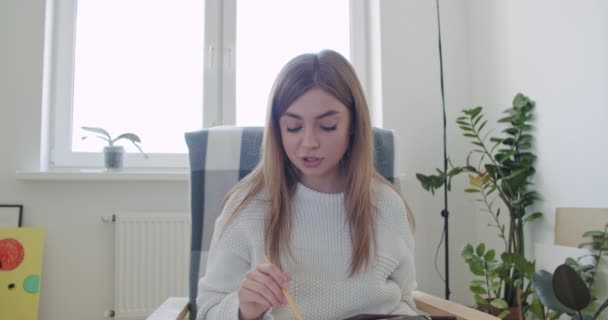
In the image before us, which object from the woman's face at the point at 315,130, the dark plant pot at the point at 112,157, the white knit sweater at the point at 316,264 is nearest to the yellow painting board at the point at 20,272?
the dark plant pot at the point at 112,157

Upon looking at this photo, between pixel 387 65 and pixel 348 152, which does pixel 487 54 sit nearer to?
pixel 387 65

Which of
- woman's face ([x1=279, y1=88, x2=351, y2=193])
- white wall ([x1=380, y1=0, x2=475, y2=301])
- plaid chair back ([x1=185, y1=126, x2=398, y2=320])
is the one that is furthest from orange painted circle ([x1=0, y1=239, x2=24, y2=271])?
white wall ([x1=380, y1=0, x2=475, y2=301])

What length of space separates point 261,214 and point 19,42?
1.38m

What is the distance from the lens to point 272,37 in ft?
6.88

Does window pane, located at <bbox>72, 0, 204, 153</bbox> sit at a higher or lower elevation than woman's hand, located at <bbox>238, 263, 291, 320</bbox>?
higher

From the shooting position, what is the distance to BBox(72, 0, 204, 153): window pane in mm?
1942

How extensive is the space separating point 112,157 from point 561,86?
1.60m

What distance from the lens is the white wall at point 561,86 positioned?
1306mm

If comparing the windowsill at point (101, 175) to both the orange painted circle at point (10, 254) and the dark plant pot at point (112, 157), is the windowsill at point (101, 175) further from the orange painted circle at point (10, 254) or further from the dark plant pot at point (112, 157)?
the orange painted circle at point (10, 254)

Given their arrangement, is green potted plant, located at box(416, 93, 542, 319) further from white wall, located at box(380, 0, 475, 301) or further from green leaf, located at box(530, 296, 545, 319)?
white wall, located at box(380, 0, 475, 301)

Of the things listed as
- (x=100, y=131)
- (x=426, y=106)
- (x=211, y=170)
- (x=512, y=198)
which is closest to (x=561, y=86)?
(x=512, y=198)

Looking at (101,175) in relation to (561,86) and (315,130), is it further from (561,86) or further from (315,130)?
(561,86)

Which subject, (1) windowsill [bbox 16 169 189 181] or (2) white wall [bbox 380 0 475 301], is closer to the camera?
(1) windowsill [bbox 16 169 189 181]

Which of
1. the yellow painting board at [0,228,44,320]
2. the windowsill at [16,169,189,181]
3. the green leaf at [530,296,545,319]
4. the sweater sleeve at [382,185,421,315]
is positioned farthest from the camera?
the windowsill at [16,169,189,181]
